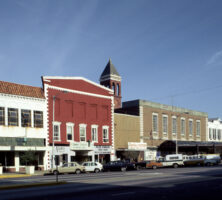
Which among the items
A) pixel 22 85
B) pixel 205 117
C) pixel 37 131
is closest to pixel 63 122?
pixel 37 131

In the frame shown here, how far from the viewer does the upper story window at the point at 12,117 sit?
42.2m

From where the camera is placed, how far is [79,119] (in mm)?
50812

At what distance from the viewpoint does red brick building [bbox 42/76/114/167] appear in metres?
47.1

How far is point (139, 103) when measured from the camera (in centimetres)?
6231

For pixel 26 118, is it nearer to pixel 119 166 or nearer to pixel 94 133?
pixel 94 133

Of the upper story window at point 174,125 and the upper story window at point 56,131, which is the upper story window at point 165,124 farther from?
the upper story window at point 56,131

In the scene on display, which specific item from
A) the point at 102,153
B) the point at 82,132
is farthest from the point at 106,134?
the point at 82,132

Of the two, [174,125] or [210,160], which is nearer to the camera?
[210,160]

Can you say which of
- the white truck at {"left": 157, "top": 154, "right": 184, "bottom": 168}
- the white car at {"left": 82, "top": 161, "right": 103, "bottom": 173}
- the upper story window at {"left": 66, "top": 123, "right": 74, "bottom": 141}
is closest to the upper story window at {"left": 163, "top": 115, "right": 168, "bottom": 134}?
the white truck at {"left": 157, "top": 154, "right": 184, "bottom": 168}

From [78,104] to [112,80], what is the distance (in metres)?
38.0

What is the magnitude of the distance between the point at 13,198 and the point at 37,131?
29.2m

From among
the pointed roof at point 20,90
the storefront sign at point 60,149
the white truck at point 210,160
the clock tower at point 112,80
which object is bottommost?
the white truck at point 210,160

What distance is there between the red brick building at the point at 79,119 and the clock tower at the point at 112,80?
3203 centimetres

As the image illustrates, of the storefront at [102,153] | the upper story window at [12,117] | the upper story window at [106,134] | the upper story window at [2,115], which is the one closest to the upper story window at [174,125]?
the upper story window at [106,134]
